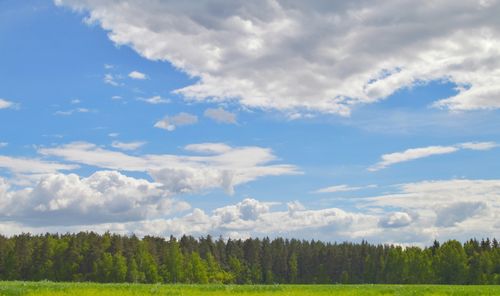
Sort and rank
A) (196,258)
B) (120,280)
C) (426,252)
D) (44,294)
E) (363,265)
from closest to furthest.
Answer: (44,294) < (120,280) < (196,258) < (426,252) < (363,265)

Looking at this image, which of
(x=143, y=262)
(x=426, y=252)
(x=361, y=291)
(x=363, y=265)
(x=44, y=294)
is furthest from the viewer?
(x=363, y=265)

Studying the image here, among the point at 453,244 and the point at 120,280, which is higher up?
the point at 453,244

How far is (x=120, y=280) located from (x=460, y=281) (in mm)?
73599

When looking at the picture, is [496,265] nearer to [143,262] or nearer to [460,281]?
[460,281]

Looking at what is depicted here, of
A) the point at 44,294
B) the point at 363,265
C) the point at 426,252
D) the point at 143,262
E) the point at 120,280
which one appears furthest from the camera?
the point at 363,265

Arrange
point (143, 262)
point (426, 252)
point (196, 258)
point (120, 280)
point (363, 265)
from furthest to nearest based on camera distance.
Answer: point (363, 265)
point (426, 252)
point (196, 258)
point (143, 262)
point (120, 280)

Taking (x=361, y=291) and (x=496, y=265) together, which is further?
(x=496, y=265)

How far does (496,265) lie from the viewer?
134875 mm

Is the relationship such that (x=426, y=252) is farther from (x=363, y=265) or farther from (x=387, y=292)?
(x=387, y=292)

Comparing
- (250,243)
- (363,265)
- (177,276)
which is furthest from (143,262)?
(363,265)

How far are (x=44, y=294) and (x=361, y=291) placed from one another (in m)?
17.6

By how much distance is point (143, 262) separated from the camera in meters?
129

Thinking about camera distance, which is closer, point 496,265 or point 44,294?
point 44,294

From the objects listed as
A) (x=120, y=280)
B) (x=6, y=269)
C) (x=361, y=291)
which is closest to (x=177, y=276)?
(x=120, y=280)
